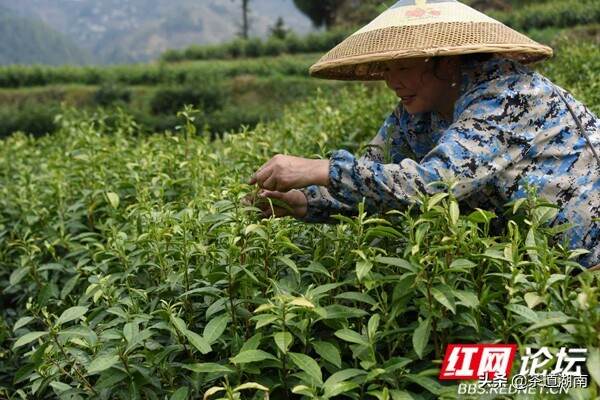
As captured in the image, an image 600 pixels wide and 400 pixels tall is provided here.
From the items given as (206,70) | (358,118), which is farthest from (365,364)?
(206,70)

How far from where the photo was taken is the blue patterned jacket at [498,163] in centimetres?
153

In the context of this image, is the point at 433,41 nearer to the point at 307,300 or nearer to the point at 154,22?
the point at 307,300

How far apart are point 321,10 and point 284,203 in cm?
2817

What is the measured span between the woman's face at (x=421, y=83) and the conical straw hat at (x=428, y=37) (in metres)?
0.07

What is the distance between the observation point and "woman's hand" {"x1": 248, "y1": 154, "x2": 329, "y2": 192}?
160 cm

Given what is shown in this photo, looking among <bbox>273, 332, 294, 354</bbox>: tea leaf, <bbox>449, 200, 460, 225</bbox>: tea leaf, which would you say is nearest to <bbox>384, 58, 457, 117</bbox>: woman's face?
<bbox>449, 200, 460, 225</bbox>: tea leaf

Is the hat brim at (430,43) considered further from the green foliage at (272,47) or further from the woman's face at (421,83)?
the green foliage at (272,47)

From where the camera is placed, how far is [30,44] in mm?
144250

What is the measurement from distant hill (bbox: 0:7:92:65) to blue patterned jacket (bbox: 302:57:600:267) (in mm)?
144219

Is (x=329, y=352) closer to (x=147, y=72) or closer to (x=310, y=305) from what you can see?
(x=310, y=305)

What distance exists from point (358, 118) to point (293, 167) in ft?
7.11

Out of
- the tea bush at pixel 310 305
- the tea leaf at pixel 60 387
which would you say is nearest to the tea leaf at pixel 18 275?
the tea bush at pixel 310 305

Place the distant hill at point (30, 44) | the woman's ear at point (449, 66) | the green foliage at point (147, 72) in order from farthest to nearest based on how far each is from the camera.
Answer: the distant hill at point (30, 44), the green foliage at point (147, 72), the woman's ear at point (449, 66)

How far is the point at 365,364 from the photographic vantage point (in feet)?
4.02
